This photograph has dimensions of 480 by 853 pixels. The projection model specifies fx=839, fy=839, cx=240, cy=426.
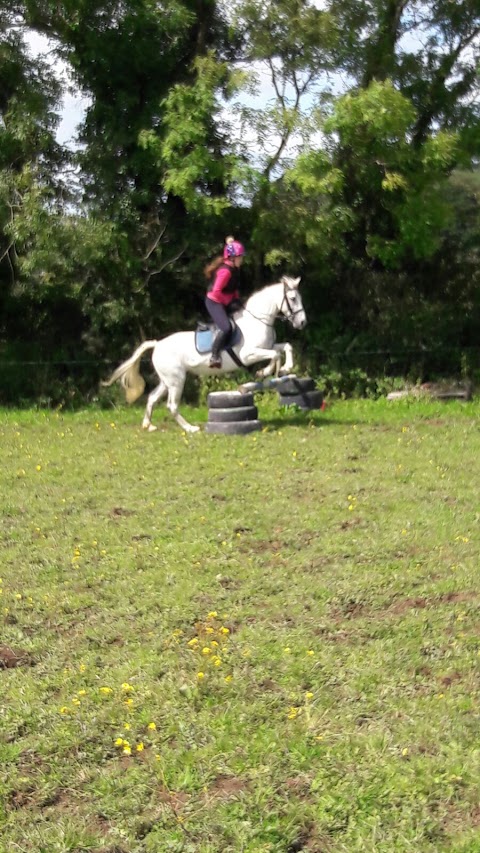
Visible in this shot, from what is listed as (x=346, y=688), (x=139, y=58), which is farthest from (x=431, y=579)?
(x=139, y=58)

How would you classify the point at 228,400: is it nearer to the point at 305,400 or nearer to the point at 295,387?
the point at 295,387

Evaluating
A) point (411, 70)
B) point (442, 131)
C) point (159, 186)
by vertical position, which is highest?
point (411, 70)

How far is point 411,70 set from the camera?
1595 cm

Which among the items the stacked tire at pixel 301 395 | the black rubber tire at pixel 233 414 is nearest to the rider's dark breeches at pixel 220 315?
the black rubber tire at pixel 233 414

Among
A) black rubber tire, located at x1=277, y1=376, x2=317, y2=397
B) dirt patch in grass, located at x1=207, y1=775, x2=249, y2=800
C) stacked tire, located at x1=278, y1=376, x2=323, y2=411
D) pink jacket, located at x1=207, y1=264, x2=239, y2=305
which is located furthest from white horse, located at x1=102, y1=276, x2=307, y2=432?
dirt patch in grass, located at x1=207, y1=775, x2=249, y2=800

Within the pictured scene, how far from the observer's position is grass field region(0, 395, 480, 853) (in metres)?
3.50

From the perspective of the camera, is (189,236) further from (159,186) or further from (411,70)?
(411,70)

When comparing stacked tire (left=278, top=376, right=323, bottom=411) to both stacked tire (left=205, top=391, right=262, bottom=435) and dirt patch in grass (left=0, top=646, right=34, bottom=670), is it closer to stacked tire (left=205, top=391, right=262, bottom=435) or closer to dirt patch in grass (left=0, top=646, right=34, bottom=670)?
stacked tire (left=205, top=391, right=262, bottom=435)

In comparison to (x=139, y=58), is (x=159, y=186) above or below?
below

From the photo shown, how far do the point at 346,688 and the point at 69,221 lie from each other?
1247cm

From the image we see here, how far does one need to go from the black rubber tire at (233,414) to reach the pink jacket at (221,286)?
155 cm

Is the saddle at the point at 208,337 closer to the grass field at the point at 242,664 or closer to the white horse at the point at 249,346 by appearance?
the white horse at the point at 249,346

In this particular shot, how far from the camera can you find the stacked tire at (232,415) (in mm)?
11891

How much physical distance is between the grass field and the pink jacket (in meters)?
3.69
